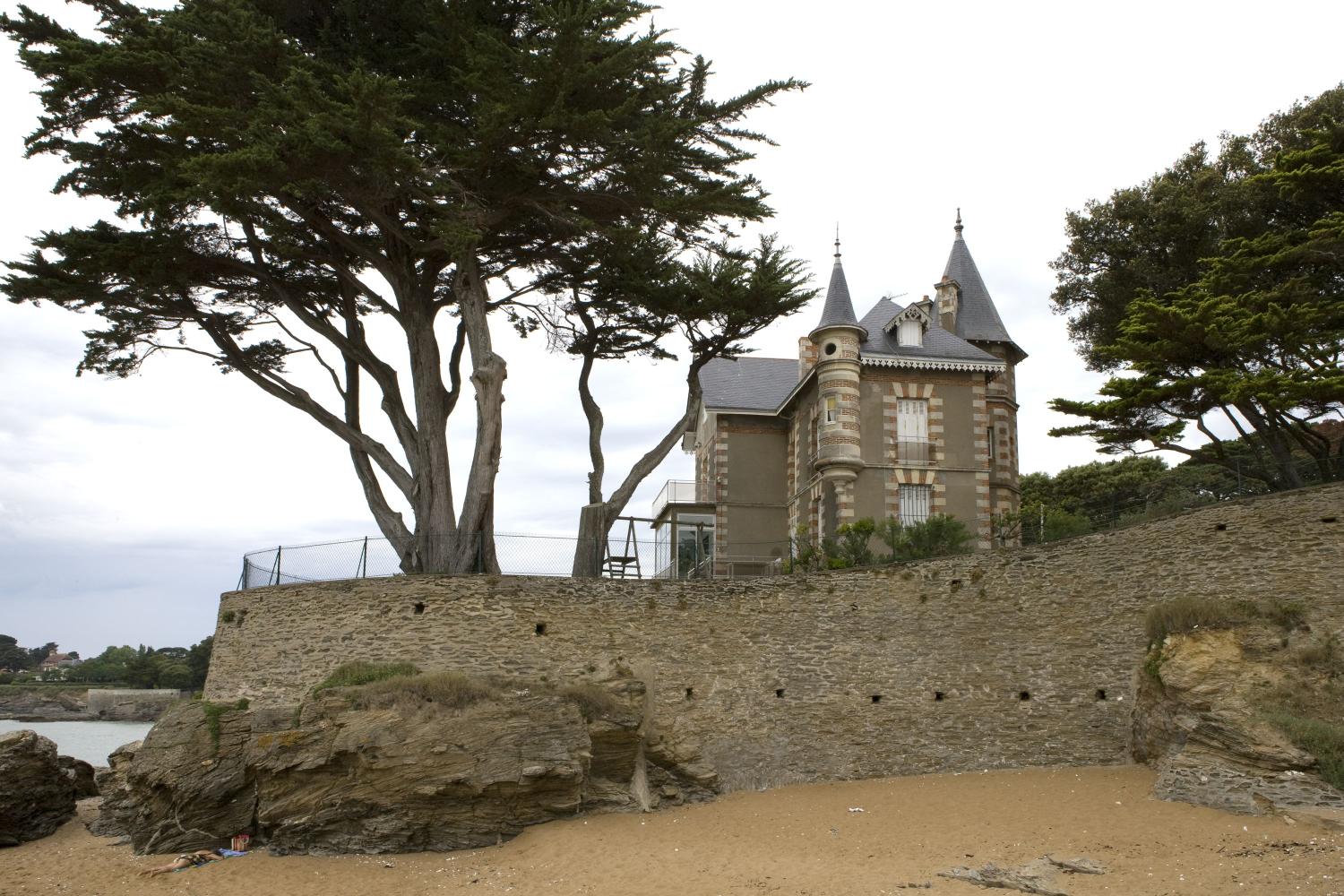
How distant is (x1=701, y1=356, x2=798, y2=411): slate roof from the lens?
90.2ft

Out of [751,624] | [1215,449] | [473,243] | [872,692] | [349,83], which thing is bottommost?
[872,692]

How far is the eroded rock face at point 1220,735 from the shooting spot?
37.5ft

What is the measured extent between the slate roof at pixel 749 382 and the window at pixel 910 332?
14.4 ft

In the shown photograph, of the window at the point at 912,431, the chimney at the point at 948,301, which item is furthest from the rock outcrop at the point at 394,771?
the chimney at the point at 948,301

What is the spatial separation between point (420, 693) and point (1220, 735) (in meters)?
9.84

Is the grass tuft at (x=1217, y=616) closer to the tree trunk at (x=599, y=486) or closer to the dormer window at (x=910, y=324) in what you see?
the tree trunk at (x=599, y=486)

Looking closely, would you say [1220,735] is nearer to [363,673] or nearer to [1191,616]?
[1191,616]

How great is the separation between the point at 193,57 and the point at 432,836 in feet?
37.0

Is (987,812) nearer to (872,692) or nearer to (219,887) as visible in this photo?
(872,692)

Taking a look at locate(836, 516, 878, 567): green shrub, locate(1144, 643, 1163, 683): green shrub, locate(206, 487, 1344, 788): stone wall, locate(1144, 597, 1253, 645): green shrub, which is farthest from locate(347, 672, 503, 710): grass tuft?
locate(1144, 597, 1253, 645): green shrub

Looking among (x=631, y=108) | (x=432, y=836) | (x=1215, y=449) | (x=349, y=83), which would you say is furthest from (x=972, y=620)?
(x=349, y=83)

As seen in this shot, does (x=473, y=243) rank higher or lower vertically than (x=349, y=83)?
lower

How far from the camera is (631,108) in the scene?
1605 cm

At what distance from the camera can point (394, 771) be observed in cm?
1300
